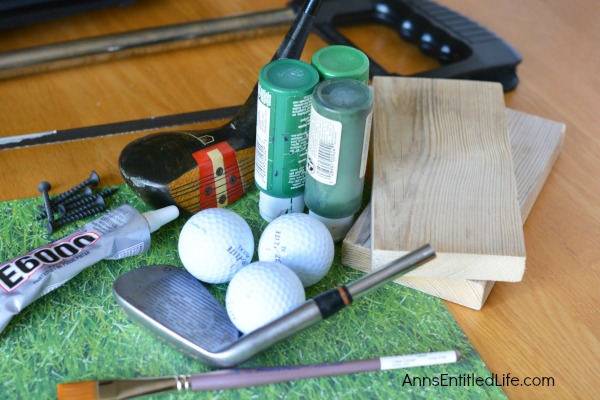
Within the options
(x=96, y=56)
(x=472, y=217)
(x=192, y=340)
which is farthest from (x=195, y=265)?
(x=96, y=56)

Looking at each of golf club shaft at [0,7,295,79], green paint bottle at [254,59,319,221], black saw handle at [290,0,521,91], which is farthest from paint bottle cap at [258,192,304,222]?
golf club shaft at [0,7,295,79]

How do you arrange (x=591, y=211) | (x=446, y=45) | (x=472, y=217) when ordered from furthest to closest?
(x=446, y=45) → (x=591, y=211) → (x=472, y=217)

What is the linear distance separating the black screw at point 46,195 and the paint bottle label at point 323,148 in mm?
324

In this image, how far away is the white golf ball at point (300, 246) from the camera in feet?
2.56

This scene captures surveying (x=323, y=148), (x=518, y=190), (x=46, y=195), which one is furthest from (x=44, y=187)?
(x=518, y=190)

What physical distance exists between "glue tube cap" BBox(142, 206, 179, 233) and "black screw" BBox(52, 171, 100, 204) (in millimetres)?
118

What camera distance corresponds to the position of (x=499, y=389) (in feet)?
2.37

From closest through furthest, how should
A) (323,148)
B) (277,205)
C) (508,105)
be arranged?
(323,148)
(277,205)
(508,105)

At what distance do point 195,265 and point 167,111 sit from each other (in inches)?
13.8

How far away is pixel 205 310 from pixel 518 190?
0.43 metres

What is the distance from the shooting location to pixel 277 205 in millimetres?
876

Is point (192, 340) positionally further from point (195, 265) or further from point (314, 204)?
point (314, 204)

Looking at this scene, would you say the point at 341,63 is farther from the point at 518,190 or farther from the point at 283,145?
the point at 518,190

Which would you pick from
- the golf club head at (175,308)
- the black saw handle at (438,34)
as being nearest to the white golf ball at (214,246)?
the golf club head at (175,308)
